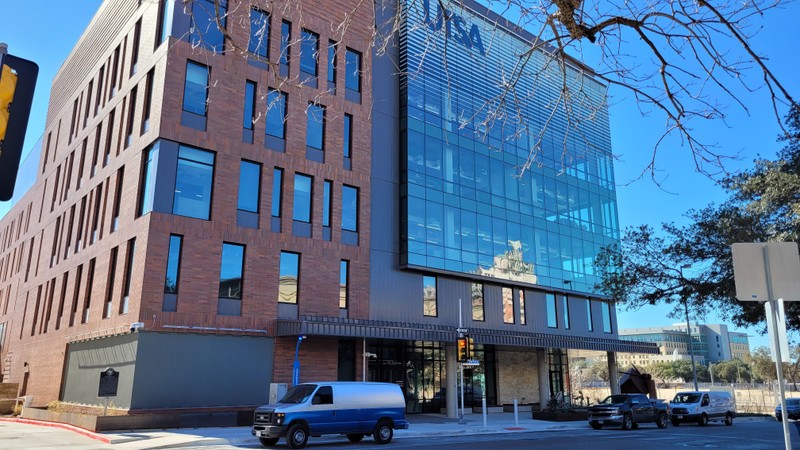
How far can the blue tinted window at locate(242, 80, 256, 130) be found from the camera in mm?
27766

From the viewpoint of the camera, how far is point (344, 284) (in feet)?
96.1

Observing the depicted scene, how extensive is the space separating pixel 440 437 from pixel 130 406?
453 inches

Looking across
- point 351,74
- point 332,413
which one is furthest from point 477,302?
point 332,413

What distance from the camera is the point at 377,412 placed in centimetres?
1931

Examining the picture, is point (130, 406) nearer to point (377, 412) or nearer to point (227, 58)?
point (377, 412)

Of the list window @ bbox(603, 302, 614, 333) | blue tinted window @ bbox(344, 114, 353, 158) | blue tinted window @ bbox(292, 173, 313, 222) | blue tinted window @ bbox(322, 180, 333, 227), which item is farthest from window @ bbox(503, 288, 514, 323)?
blue tinted window @ bbox(292, 173, 313, 222)

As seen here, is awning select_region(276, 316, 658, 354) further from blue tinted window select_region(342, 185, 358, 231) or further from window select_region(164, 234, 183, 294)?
blue tinted window select_region(342, 185, 358, 231)

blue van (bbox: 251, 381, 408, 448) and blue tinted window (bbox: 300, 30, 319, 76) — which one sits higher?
blue tinted window (bbox: 300, 30, 319, 76)

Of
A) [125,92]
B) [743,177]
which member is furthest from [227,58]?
[743,177]

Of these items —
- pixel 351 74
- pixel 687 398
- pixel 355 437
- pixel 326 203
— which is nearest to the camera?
pixel 355 437

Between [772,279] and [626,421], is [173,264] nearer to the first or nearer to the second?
[626,421]

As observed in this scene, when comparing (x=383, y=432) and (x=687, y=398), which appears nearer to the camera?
(x=383, y=432)

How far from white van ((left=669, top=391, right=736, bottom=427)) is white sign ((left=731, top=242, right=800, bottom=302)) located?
27215 millimetres

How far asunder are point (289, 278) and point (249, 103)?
853 cm
